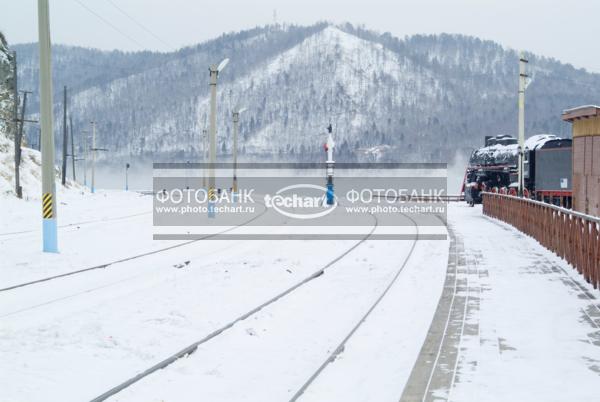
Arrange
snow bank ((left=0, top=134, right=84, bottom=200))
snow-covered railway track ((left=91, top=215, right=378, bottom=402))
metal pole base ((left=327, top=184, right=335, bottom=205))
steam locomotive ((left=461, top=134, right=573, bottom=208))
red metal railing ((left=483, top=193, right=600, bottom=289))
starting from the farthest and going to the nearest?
snow bank ((left=0, top=134, right=84, bottom=200)) → metal pole base ((left=327, top=184, right=335, bottom=205)) → steam locomotive ((left=461, top=134, right=573, bottom=208)) → red metal railing ((left=483, top=193, right=600, bottom=289)) → snow-covered railway track ((left=91, top=215, right=378, bottom=402))

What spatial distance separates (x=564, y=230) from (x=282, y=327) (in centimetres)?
898

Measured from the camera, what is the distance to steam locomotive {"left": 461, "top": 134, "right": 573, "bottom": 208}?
3462cm

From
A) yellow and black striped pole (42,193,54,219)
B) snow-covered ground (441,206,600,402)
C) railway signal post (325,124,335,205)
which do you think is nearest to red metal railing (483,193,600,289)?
snow-covered ground (441,206,600,402)

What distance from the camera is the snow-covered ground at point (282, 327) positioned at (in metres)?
6.90

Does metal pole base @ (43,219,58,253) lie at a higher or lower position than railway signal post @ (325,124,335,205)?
lower

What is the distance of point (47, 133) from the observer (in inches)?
698

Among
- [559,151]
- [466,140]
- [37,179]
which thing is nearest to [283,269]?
[559,151]

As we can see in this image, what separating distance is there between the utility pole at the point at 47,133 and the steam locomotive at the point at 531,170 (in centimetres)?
2523

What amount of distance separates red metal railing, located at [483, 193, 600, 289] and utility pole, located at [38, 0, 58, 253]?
12.6 metres

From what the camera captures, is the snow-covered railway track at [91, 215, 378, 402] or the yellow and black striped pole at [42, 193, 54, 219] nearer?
the snow-covered railway track at [91, 215, 378, 402]

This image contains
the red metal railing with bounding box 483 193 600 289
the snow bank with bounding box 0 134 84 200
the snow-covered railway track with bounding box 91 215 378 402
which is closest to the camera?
the snow-covered railway track with bounding box 91 215 378 402

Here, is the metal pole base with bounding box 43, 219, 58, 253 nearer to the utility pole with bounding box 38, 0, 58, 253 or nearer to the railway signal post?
the utility pole with bounding box 38, 0, 58, 253

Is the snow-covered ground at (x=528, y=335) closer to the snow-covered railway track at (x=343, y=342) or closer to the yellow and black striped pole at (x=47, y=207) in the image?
the snow-covered railway track at (x=343, y=342)

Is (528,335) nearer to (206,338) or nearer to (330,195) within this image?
(206,338)
